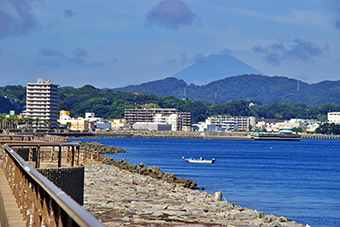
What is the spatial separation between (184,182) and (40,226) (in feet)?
84.5

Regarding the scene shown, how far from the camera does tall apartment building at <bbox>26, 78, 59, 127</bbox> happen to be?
180 metres

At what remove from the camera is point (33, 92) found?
182m

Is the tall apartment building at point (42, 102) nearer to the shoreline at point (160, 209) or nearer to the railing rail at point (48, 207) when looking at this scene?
the shoreline at point (160, 209)

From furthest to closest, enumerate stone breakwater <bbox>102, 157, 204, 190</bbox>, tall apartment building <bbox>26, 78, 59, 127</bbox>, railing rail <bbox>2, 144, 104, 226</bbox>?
tall apartment building <bbox>26, 78, 59, 127</bbox>
stone breakwater <bbox>102, 157, 204, 190</bbox>
railing rail <bbox>2, 144, 104, 226</bbox>

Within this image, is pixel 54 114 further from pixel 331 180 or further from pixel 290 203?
pixel 290 203

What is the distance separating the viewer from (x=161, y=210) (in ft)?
53.4

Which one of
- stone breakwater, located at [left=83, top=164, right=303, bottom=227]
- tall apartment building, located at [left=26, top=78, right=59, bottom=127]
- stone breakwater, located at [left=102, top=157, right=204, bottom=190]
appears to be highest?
tall apartment building, located at [left=26, top=78, right=59, bottom=127]

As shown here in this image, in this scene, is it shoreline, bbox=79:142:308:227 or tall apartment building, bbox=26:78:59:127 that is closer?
shoreline, bbox=79:142:308:227

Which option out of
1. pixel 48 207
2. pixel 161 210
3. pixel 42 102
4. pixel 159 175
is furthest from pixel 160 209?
pixel 42 102

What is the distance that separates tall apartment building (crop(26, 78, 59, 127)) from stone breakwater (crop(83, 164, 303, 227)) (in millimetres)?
164067

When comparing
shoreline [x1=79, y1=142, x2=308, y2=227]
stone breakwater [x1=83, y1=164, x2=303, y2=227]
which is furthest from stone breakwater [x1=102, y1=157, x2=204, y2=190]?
stone breakwater [x1=83, y1=164, x2=303, y2=227]

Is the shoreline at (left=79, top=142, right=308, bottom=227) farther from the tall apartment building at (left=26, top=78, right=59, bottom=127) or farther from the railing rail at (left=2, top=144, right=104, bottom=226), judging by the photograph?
the tall apartment building at (left=26, top=78, right=59, bottom=127)

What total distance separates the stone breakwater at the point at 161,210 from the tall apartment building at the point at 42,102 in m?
164

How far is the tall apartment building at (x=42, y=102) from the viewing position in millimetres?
179625
